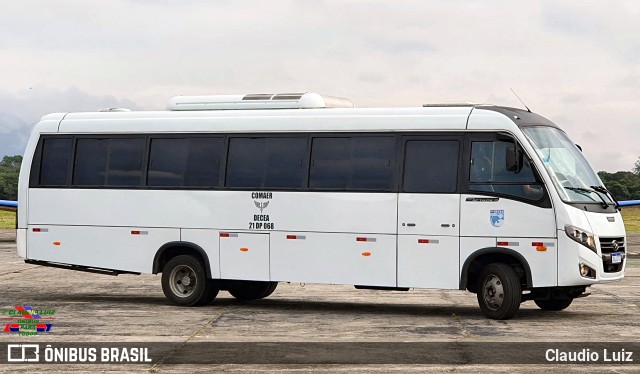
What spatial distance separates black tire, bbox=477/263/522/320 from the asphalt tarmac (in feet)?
0.68

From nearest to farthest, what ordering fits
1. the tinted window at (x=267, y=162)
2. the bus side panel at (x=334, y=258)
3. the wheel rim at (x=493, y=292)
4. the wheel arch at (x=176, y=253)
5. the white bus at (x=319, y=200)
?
the white bus at (x=319, y=200) → the wheel rim at (x=493, y=292) → the bus side panel at (x=334, y=258) → the tinted window at (x=267, y=162) → the wheel arch at (x=176, y=253)

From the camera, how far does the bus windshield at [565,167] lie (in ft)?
55.0

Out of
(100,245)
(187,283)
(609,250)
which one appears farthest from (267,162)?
(609,250)

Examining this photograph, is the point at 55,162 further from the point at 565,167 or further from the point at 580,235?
the point at 580,235

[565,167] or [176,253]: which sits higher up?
[565,167]

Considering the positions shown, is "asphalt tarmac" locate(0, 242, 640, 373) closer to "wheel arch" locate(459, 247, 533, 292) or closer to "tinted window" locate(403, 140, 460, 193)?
"wheel arch" locate(459, 247, 533, 292)

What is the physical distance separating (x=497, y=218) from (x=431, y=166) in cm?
136

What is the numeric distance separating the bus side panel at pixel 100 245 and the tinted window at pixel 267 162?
1.50m

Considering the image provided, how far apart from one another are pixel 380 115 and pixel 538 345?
5441mm

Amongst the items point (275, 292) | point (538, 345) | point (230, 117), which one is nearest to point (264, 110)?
point (230, 117)

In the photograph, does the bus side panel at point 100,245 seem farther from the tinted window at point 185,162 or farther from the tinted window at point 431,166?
the tinted window at point 431,166

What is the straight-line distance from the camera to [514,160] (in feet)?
54.9

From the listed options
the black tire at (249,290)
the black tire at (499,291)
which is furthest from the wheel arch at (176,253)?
the black tire at (499,291)

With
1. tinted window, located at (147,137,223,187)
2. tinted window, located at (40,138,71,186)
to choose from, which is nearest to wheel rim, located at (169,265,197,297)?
tinted window, located at (147,137,223,187)
